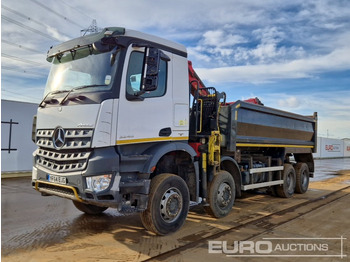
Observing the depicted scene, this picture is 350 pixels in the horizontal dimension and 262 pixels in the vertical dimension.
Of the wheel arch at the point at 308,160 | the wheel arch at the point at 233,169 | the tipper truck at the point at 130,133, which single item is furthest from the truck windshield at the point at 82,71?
the wheel arch at the point at 308,160

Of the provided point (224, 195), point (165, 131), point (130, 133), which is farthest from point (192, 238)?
point (130, 133)

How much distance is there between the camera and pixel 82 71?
4.70 metres

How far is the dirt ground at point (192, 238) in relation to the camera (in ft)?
13.5

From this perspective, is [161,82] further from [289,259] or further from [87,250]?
[289,259]

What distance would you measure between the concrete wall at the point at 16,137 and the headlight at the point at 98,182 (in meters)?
9.39

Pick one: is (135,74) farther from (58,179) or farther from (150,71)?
(58,179)

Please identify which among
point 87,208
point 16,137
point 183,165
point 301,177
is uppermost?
point 16,137

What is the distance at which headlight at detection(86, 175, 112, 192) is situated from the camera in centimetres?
414

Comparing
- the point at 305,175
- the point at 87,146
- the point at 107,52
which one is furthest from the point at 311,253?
the point at 305,175

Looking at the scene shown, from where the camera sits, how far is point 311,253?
14.2 feet

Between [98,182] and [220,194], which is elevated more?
[98,182]

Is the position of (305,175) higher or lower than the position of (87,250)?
higher

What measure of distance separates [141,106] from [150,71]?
54 centimetres

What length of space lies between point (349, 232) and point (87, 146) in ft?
15.2
